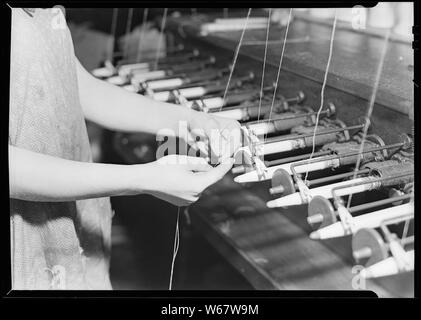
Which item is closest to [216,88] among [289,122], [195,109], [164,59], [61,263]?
[195,109]

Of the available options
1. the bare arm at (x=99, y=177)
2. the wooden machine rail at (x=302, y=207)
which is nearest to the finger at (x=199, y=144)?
the bare arm at (x=99, y=177)

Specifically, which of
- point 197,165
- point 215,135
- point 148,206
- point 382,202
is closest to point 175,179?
point 197,165

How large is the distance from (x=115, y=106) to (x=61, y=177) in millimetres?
282

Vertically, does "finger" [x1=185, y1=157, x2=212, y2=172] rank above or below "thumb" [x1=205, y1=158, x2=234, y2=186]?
above

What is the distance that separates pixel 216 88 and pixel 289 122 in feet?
0.78

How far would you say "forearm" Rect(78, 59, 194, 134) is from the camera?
0.90 meters

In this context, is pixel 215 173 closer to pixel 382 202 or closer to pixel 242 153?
pixel 242 153

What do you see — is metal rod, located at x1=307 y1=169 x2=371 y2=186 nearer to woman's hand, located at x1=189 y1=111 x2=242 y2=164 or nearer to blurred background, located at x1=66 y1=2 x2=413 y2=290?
woman's hand, located at x1=189 y1=111 x2=242 y2=164

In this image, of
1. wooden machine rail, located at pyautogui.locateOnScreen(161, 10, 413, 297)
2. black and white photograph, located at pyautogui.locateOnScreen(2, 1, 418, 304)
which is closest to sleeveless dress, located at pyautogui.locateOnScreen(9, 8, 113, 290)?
black and white photograph, located at pyautogui.locateOnScreen(2, 1, 418, 304)

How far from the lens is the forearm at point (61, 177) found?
0.66m

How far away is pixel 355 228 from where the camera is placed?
1.84 ft

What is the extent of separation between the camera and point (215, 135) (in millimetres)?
793

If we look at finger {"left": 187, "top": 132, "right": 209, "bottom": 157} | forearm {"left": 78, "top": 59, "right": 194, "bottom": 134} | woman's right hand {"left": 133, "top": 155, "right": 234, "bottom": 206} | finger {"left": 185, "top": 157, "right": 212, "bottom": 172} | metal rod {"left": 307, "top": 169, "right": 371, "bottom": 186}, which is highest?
forearm {"left": 78, "top": 59, "right": 194, "bottom": 134}

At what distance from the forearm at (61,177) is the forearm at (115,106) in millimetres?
242
